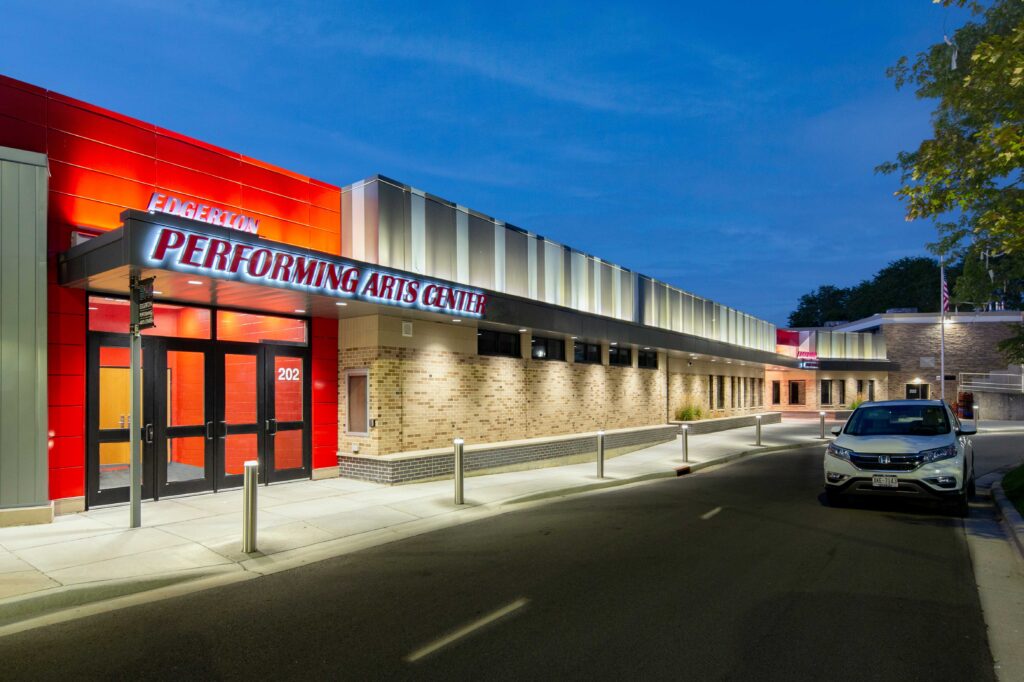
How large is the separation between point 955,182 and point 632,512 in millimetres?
7294

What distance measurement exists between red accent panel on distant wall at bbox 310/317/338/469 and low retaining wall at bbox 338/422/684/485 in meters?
0.44

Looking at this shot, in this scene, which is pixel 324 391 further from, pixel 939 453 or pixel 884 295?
pixel 884 295

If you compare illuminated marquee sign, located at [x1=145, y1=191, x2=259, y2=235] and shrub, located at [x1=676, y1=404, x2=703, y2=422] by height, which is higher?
illuminated marquee sign, located at [x1=145, y1=191, x2=259, y2=235]

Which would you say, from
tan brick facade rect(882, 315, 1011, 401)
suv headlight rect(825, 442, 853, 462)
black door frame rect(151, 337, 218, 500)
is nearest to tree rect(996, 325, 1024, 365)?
suv headlight rect(825, 442, 853, 462)

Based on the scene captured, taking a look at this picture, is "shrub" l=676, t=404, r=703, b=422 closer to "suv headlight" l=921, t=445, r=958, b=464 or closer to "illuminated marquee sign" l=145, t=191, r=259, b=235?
"suv headlight" l=921, t=445, r=958, b=464

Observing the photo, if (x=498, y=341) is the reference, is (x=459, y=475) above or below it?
below

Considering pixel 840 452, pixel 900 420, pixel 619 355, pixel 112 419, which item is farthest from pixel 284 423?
pixel 619 355

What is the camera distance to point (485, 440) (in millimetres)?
15438

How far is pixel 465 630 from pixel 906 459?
7.70 metres

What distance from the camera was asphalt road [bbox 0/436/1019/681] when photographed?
4.48 m

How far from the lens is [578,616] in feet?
17.8

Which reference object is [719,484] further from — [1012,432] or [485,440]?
[1012,432]

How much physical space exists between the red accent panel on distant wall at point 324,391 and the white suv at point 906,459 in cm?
970

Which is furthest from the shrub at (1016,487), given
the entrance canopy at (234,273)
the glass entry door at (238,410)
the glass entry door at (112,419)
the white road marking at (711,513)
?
the glass entry door at (112,419)
